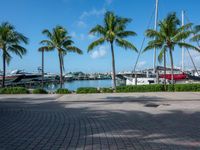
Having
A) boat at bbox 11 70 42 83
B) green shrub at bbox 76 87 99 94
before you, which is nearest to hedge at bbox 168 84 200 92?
green shrub at bbox 76 87 99 94

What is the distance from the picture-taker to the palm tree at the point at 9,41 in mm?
27656

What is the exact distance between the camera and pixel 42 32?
98.5 feet

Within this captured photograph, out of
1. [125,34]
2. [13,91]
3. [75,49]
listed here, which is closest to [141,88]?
[125,34]

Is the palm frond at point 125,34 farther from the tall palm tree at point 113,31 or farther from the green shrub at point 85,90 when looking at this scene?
the green shrub at point 85,90

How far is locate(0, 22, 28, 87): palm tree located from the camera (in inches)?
1089

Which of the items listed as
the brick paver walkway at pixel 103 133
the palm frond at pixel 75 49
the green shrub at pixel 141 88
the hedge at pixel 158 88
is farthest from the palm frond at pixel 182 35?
the brick paver walkway at pixel 103 133

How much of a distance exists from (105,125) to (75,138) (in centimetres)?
227

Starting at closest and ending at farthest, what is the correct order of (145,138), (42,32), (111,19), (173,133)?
(145,138), (173,133), (111,19), (42,32)

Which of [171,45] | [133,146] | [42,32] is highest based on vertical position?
[42,32]

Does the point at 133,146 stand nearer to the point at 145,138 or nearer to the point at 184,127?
the point at 145,138

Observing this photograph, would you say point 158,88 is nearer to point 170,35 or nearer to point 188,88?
point 188,88

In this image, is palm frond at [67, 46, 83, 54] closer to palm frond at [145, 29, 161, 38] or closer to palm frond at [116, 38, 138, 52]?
palm frond at [116, 38, 138, 52]

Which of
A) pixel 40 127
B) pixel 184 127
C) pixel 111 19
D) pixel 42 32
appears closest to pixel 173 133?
pixel 184 127

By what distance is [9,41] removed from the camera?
28.1m
